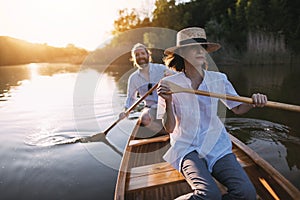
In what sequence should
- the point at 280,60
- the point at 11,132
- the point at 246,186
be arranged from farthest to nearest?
the point at 280,60
the point at 11,132
the point at 246,186

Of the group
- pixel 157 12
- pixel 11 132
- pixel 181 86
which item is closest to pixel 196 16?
pixel 157 12

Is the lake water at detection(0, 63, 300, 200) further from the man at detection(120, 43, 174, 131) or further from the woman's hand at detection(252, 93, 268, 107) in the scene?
the woman's hand at detection(252, 93, 268, 107)

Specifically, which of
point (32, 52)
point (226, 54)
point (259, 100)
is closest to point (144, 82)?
point (259, 100)

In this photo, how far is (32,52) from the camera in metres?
57.6

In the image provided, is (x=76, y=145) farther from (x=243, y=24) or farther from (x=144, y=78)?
(x=243, y=24)

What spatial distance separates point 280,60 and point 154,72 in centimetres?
1428

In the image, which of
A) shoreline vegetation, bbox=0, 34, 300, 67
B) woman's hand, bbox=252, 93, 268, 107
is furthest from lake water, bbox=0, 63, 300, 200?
shoreline vegetation, bbox=0, 34, 300, 67

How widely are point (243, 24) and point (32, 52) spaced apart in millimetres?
51563

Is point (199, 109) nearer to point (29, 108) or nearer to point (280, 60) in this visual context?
point (29, 108)

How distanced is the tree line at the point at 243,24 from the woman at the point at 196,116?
14656 millimetres

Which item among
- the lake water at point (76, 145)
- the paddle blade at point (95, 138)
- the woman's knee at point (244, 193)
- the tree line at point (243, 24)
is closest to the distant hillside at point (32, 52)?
the tree line at point (243, 24)

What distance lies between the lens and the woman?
168 cm

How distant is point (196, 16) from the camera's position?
24.1 metres

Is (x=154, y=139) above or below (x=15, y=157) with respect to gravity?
above
